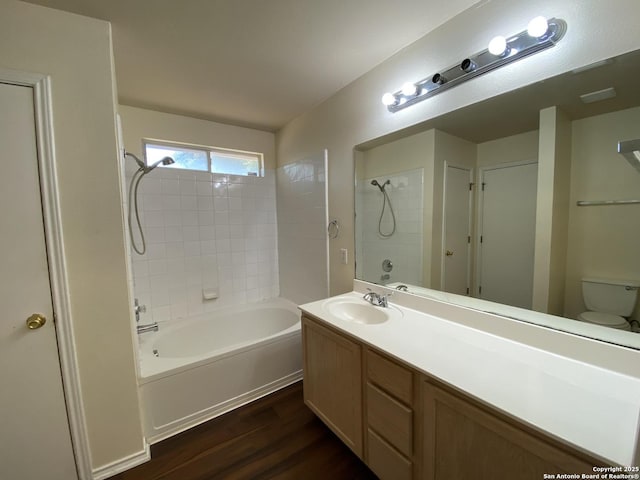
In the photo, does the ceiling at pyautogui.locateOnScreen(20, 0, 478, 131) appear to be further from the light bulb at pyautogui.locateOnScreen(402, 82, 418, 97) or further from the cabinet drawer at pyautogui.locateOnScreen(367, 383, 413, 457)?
the cabinet drawer at pyautogui.locateOnScreen(367, 383, 413, 457)

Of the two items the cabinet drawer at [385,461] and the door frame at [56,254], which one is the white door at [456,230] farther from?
the door frame at [56,254]

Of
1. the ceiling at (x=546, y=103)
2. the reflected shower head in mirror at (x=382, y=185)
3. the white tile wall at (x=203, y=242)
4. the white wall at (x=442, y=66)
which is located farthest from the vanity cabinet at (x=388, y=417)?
the white tile wall at (x=203, y=242)

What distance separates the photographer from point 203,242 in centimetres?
268

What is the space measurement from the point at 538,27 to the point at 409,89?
0.62 m

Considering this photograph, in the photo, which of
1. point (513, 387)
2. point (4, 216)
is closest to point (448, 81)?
point (513, 387)

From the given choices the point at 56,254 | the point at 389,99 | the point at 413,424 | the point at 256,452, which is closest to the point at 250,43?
the point at 389,99

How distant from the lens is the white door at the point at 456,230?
4.71 feet

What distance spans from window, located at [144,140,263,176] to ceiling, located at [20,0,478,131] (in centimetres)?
43

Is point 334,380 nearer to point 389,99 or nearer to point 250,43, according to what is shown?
point 389,99

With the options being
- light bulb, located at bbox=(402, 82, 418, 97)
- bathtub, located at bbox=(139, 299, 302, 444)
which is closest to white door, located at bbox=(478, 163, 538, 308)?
light bulb, located at bbox=(402, 82, 418, 97)

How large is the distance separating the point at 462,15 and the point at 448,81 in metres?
0.31

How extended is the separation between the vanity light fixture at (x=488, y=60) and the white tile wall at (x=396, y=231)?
1.47ft

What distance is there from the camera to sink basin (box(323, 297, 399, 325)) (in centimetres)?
164

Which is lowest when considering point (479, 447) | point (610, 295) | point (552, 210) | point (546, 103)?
point (479, 447)
